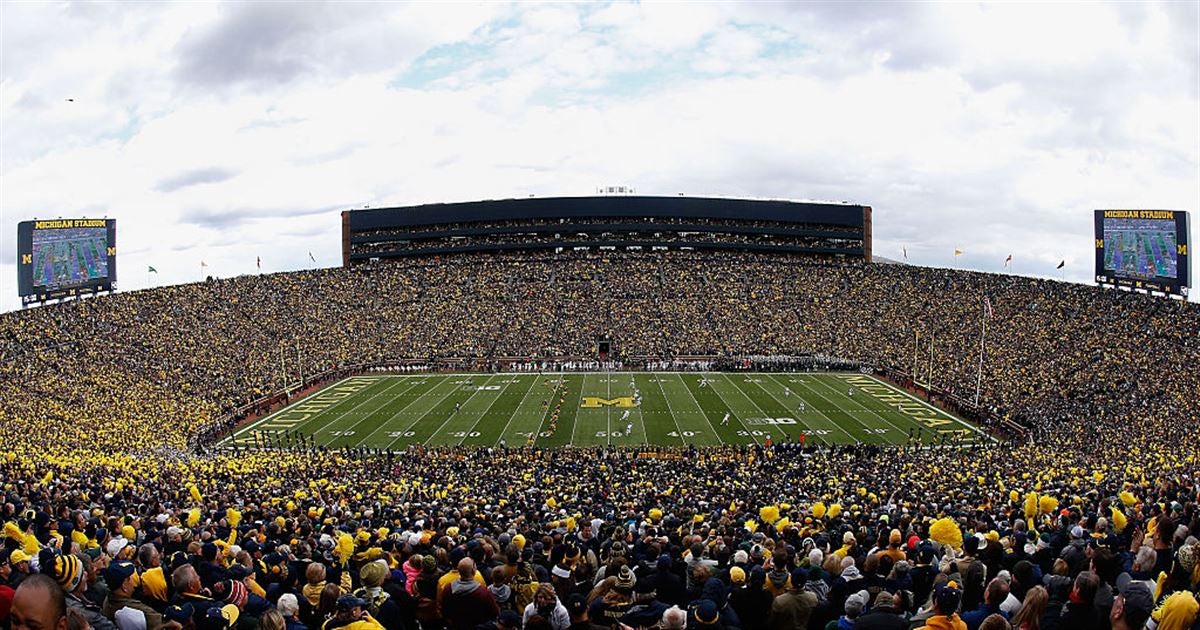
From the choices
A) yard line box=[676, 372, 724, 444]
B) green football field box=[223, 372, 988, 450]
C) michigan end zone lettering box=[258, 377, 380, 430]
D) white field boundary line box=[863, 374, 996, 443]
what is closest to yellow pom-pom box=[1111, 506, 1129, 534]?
green football field box=[223, 372, 988, 450]

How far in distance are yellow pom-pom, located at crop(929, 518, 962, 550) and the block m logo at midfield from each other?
38.3 m

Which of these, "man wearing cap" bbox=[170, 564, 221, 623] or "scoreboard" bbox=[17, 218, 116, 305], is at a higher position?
"scoreboard" bbox=[17, 218, 116, 305]

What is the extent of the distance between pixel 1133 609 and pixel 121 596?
24.2ft

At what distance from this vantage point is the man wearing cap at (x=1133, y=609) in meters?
5.20

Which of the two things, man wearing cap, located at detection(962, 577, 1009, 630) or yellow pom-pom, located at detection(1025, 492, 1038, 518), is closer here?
man wearing cap, located at detection(962, 577, 1009, 630)

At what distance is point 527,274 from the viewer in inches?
3450

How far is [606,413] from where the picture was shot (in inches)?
1809

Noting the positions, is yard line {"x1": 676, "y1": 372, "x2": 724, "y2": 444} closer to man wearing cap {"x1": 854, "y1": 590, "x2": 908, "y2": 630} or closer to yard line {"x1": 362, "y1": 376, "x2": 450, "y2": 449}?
yard line {"x1": 362, "y1": 376, "x2": 450, "y2": 449}

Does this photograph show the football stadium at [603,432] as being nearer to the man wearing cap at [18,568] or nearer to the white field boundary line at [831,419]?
the man wearing cap at [18,568]

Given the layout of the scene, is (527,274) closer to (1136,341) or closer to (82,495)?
(1136,341)

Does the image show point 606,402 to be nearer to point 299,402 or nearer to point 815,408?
point 815,408

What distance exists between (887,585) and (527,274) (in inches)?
3196

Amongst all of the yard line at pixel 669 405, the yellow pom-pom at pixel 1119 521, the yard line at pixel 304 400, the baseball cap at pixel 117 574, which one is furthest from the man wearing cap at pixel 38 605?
the yard line at pixel 304 400

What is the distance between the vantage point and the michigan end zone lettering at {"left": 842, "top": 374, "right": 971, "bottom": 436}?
41906 mm
